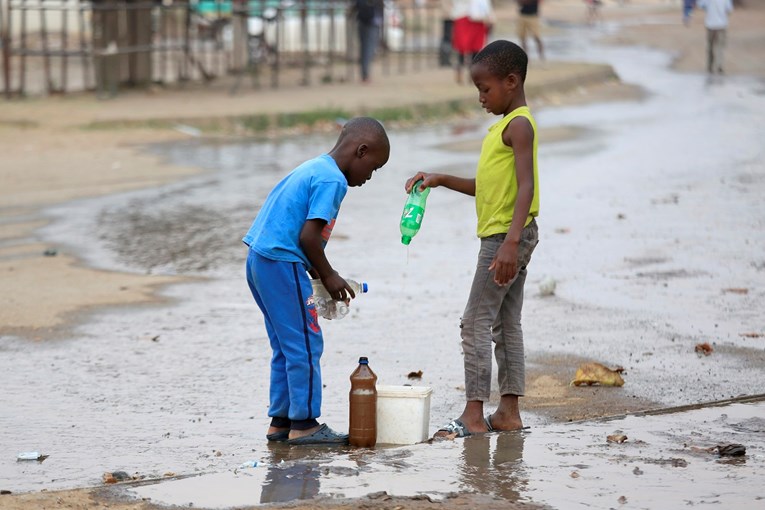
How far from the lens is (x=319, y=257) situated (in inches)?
202

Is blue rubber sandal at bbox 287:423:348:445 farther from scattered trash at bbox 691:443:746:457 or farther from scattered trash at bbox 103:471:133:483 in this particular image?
scattered trash at bbox 691:443:746:457

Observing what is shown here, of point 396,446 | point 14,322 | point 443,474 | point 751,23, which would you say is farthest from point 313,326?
point 751,23

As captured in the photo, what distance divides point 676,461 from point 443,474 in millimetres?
906

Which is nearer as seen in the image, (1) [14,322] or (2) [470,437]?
(2) [470,437]

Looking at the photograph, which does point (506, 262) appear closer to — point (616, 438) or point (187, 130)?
point (616, 438)

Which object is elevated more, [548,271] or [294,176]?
[294,176]

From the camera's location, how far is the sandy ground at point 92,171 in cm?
613

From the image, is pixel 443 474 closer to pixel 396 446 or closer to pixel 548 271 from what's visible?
pixel 396 446

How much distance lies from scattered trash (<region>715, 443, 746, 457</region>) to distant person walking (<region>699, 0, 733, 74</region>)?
2273 cm

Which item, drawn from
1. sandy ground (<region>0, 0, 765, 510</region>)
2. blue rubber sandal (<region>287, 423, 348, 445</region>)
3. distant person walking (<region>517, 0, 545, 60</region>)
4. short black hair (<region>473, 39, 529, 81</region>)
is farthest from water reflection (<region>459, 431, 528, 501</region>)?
distant person walking (<region>517, 0, 545, 60</region>)

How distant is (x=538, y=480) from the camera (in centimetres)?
460

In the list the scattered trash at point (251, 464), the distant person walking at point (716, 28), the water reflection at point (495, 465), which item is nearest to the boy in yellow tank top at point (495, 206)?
the water reflection at point (495, 465)

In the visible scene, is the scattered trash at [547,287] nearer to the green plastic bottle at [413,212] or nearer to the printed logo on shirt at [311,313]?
Answer: the green plastic bottle at [413,212]

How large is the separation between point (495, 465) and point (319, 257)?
3.58ft
